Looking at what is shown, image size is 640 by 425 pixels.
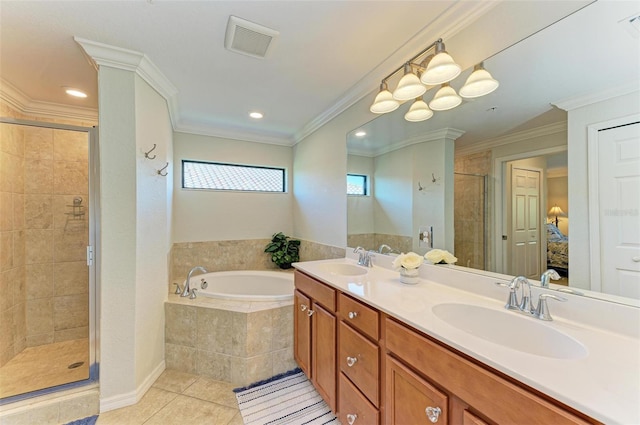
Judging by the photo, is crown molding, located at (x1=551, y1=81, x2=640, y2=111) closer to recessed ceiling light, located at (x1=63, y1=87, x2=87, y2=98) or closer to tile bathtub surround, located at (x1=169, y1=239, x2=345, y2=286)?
tile bathtub surround, located at (x1=169, y1=239, x2=345, y2=286)

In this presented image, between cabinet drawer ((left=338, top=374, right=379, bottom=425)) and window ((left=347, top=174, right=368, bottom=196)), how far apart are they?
149cm

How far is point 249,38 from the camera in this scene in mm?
1613

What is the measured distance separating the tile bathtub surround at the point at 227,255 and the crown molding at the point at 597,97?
2.12 m

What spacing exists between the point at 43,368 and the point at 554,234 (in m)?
3.60

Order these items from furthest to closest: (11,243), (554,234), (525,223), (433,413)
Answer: (11,243)
(525,223)
(554,234)
(433,413)

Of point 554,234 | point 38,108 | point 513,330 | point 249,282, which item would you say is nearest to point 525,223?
point 554,234

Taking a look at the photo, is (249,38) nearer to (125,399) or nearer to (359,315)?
(359,315)

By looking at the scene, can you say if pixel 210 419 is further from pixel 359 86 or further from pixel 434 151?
pixel 359 86

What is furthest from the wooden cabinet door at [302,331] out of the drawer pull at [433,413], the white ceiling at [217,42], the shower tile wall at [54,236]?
the shower tile wall at [54,236]

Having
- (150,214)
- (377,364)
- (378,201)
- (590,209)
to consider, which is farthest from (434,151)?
(150,214)

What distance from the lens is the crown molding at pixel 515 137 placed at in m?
1.11

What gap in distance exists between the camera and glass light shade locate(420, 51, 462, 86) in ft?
4.28

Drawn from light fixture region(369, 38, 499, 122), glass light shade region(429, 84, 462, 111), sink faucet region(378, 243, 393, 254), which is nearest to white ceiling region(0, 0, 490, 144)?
light fixture region(369, 38, 499, 122)

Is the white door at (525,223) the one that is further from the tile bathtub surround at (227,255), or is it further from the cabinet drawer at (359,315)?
the tile bathtub surround at (227,255)
